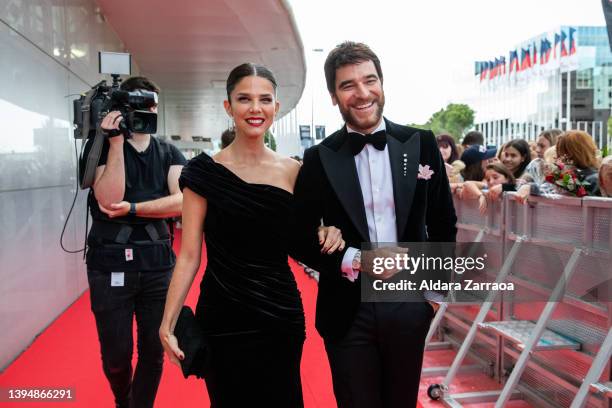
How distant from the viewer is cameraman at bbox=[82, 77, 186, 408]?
9.68 feet

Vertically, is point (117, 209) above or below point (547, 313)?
above

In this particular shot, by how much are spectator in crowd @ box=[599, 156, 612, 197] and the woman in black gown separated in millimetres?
2175

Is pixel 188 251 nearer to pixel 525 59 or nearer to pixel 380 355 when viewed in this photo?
pixel 380 355

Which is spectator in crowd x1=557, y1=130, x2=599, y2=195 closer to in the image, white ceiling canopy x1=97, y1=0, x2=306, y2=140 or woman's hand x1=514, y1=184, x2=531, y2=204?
woman's hand x1=514, y1=184, x2=531, y2=204

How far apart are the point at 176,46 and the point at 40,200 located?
22.2 feet

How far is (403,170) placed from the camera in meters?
2.04

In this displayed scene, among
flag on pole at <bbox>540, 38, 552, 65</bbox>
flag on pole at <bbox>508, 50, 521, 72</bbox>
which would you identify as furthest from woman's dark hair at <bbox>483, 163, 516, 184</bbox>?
flag on pole at <bbox>508, 50, 521, 72</bbox>

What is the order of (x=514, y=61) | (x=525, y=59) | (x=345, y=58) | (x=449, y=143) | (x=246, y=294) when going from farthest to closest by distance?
(x=514, y=61) < (x=525, y=59) < (x=449, y=143) < (x=246, y=294) < (x=345, y=58)

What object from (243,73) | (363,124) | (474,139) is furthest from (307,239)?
(474,139)

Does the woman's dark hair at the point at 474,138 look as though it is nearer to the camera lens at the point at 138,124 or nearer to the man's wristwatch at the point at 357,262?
the camera lens at the point at 138,124

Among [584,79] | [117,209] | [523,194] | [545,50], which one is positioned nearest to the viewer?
[117,209]

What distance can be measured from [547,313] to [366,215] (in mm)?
1731

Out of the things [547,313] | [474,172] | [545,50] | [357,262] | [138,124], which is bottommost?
[547,313]

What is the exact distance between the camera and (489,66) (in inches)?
3086
